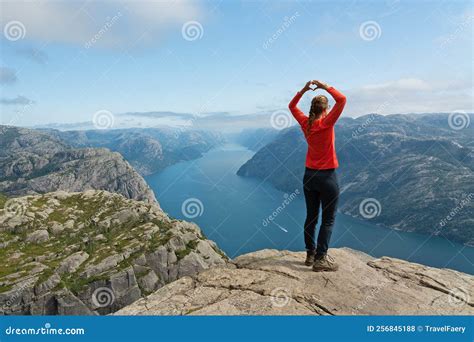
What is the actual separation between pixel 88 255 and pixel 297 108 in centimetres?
13167

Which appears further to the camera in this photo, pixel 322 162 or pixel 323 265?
pixel 323 265

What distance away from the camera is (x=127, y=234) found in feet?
469

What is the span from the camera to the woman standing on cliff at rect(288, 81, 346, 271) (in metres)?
9.79

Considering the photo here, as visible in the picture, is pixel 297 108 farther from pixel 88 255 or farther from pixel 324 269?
pixel 88 255

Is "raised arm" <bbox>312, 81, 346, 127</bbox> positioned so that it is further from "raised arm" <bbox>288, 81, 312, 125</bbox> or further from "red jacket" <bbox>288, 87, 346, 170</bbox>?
"raised arm" <bbox>288, 81, 312, 125</bbox>

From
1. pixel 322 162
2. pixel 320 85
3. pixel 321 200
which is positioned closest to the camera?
pixel 320 85

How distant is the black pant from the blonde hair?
160cm

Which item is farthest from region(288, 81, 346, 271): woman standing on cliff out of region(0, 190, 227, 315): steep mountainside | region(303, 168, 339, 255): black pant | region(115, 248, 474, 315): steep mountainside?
region(0, 190, 227, 315): steep mountainside

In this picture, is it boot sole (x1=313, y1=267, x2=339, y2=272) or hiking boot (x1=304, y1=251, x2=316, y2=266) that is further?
hiking boot (x1=304, y1=251, x2=316, y2=266)

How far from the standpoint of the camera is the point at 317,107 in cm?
1013

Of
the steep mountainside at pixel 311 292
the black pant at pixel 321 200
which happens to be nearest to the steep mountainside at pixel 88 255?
the steep mountainside at pixel 311 292

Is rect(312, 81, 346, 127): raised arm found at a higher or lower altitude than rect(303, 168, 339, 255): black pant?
higher

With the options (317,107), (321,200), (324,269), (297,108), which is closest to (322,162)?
(321,200)

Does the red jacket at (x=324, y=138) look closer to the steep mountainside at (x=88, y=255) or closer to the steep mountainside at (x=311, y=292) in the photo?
the steep mountainside at (x=311, y=292)
